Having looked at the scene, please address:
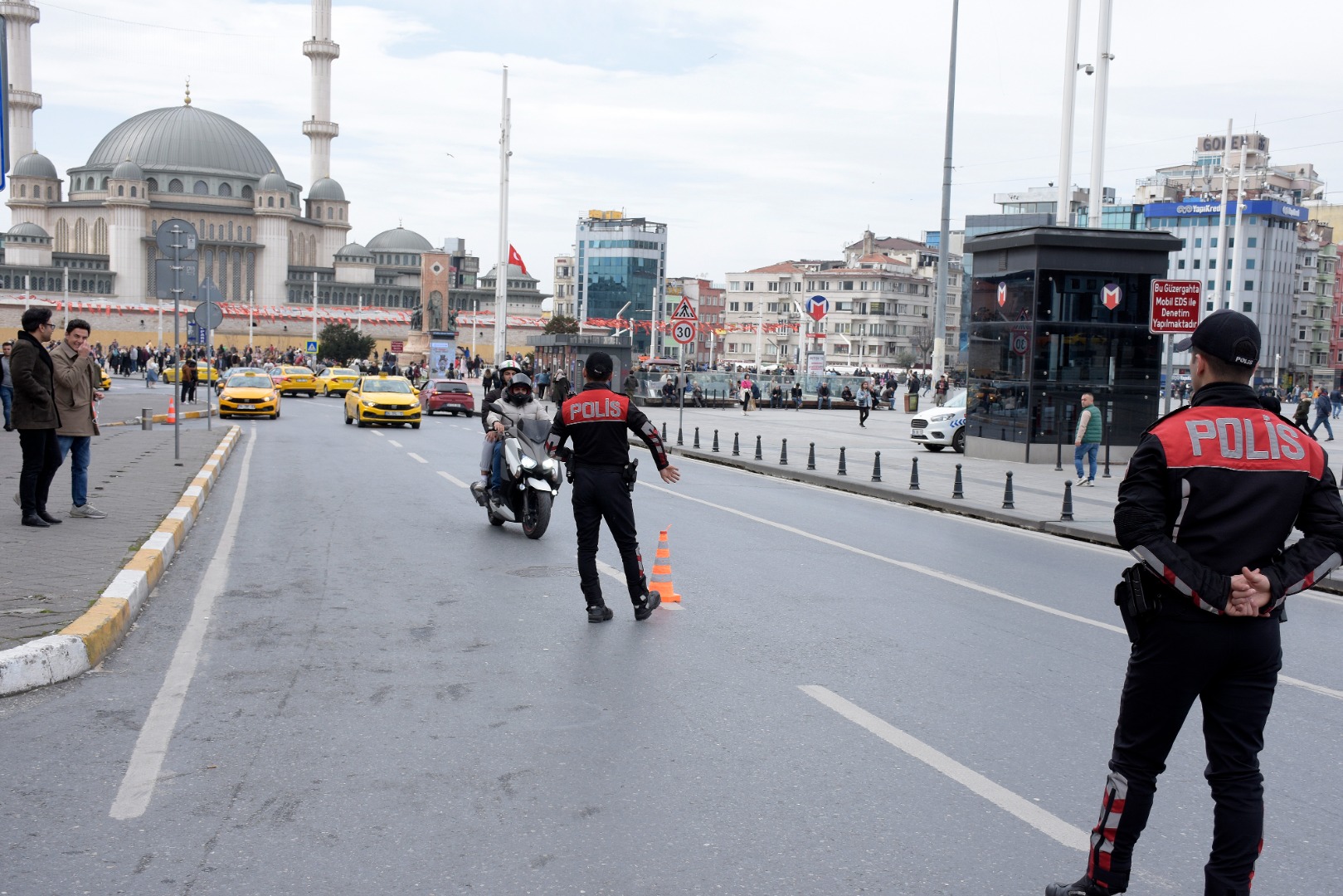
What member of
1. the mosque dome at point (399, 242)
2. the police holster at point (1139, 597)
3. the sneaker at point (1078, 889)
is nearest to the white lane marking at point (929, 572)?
the sneaker at point (1078, 889)

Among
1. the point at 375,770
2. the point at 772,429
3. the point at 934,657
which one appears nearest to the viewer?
the point at 375,770

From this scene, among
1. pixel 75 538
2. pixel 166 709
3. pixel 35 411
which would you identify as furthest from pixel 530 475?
pixel 166 709

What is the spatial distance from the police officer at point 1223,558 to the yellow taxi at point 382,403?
103ft

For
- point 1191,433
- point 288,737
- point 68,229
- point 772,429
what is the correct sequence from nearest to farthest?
point 1191,433 < point 288,737 < point 772,429 < point 68,229

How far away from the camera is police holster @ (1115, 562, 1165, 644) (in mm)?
3684

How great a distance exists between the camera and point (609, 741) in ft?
18.3

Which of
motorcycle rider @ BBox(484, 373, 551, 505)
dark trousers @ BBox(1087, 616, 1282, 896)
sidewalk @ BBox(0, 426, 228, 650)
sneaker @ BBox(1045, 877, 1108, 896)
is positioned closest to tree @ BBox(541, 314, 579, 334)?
sidewalk @ BBox(0, 426, 228, 650)

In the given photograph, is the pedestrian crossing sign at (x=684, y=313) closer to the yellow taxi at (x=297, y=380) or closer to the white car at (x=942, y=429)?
the white car at (x=942, y=429)

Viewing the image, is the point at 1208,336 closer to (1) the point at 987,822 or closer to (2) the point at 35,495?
(1) the point at 987,822

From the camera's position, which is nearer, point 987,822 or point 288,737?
point 987,822

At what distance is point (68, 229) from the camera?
444ft

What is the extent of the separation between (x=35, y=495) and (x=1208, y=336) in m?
10.3

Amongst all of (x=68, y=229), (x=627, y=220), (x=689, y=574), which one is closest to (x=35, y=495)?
(x=689, y=574)

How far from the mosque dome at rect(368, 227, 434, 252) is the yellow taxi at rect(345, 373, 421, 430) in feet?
396
